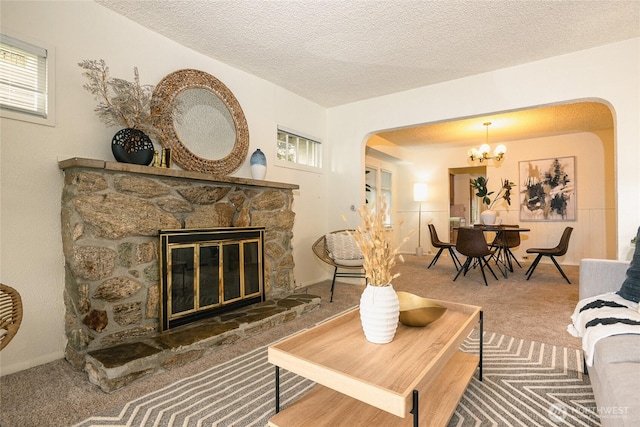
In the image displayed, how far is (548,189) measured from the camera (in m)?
6.27

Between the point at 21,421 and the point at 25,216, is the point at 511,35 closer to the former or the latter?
the point at 25,216


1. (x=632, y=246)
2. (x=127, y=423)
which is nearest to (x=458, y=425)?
(x=127, y=423)

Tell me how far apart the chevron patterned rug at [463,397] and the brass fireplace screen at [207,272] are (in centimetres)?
69

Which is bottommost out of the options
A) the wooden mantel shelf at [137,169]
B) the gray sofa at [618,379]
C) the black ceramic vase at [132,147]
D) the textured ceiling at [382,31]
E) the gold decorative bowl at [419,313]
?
the gray sofa at [618,379]

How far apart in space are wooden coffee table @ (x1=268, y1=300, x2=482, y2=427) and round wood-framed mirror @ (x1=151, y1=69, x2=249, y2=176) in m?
2.09

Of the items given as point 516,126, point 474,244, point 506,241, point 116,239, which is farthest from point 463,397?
point 516,126

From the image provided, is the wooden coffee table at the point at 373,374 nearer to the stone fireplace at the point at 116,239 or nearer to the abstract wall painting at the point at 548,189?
the stone fireplace at the point at 116,239

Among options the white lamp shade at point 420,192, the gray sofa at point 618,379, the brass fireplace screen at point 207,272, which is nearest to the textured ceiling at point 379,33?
the brass fireplace screen at point 207,272

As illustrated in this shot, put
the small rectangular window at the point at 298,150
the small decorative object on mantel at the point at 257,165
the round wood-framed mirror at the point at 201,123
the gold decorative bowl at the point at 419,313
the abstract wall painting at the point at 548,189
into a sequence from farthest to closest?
the abstract wall painting at the point at 548,189, the small rectangular window at the point at 298,150, the small decorative object on mantel at the point at 257,165, the round wood-framed mirror at the point at 201,123, the gold decorative bowl at the point at 419,313

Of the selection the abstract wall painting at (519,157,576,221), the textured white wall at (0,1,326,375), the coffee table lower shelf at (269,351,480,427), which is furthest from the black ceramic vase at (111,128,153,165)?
the abstract wall painting at (519,157,576,221)

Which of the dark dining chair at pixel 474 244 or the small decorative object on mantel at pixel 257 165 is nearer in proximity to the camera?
the small decorative object on mantel at pixel 257 165

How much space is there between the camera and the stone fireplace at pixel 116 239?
2051 millimetres

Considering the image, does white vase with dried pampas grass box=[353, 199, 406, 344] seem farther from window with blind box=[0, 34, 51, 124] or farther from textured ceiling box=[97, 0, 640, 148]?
window with blind box=[0, 34, 51, 124]

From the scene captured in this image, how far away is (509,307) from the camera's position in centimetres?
324
